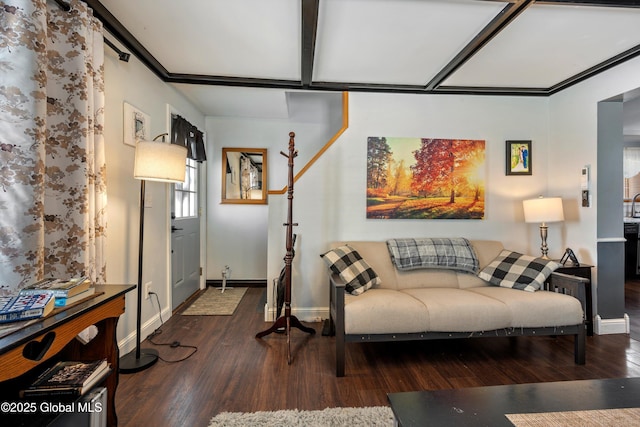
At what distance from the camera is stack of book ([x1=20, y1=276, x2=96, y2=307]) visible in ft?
3.53

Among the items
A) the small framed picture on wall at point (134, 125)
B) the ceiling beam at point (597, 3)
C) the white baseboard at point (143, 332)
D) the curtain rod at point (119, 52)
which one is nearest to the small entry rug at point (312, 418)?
the white baseboard at point (143, 332)

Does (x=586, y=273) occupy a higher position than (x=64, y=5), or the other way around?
(x=64, y=5)

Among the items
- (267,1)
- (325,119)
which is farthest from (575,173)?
(267,1)

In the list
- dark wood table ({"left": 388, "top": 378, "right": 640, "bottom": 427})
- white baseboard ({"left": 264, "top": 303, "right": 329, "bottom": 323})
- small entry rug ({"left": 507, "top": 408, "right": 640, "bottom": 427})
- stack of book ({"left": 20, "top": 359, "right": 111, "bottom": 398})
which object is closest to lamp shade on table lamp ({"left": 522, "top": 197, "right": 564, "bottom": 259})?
dark wood table ({"left": 388, "top": 378, "right": 640, "bottom": 427})

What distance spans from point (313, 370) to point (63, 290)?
151 centimetres

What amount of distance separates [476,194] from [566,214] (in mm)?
871

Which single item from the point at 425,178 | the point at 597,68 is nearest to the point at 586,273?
the point at 425,178

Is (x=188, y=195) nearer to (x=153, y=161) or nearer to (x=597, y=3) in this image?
(x=153, y=161)

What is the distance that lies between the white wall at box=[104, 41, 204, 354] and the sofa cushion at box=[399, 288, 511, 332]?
2.26 m

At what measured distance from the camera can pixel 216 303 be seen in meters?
3.28

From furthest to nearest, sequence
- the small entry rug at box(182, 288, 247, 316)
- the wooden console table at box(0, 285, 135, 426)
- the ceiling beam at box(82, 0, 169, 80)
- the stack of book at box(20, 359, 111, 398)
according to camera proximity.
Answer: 1. the small entry rug at box(182, 288, 247, 316)
2. the ceiling beam at box(82, 0, 169, 80)
3. the stack of book at box(20, 359, 111, 398)
4. the wooden console table at box(0, 285, 135, 426)

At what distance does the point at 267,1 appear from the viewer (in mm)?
1723

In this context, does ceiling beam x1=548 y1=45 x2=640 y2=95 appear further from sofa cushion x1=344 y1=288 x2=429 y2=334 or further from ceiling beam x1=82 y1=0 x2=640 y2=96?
sofa cushion x1=344 y1=288 x2=429 y2=334

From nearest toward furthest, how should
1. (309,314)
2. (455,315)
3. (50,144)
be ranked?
(50,144) < (455,315) < (309,314)
